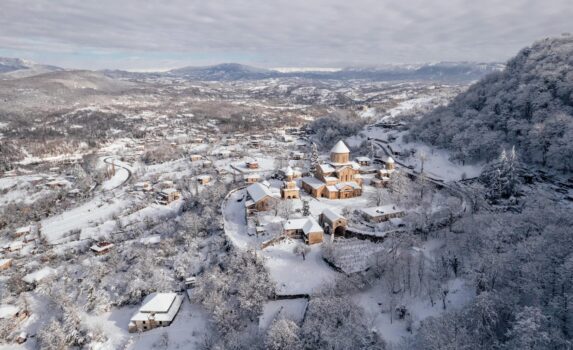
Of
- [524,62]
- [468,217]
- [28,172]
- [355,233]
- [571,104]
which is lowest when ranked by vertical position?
[28,172]

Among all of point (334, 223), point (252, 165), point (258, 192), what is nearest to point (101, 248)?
point (258, 192)

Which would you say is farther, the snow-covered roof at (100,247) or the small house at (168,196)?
the small house at (168,196)

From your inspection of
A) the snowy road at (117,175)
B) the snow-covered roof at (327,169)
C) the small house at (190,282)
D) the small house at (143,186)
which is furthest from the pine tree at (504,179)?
the snowy road at (117,175)

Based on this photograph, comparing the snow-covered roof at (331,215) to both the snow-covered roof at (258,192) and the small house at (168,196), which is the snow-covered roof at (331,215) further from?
the small house at (168,196)

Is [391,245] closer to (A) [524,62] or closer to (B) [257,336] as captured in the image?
(B) [257,336]

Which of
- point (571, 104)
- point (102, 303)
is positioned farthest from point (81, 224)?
point (571, 104)

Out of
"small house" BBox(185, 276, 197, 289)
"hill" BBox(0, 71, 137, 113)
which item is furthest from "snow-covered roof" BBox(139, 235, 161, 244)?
"hill" BBox(0, 71, 137, 113)
